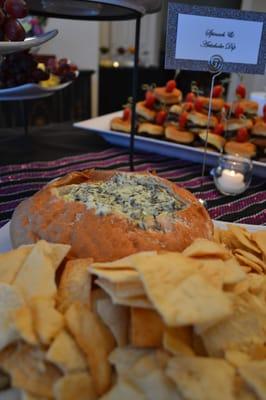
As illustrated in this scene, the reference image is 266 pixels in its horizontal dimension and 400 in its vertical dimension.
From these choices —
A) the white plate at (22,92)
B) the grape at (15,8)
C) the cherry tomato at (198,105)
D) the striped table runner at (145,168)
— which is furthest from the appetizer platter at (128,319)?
the cherry tomato at (198,105)

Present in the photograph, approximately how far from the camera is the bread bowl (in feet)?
1.95

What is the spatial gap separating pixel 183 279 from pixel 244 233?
12.9 inches

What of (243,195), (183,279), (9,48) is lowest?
(243,195)

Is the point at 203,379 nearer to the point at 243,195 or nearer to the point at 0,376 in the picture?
the point at 0,376

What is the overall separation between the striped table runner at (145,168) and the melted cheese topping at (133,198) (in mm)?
269

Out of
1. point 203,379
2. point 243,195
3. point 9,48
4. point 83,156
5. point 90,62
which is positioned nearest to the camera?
point 203,379

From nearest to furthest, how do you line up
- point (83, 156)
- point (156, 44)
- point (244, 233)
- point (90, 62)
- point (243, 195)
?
1. point (244, 233)
2. point (243, 195)
3. point (83, 156)
4. point (90, 62)
5. point (156, 44)

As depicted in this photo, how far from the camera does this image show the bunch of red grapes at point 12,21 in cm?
76

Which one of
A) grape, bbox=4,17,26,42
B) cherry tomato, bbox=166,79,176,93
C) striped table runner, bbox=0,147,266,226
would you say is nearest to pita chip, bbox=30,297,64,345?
striped table runner, bbox=0,147,266,226

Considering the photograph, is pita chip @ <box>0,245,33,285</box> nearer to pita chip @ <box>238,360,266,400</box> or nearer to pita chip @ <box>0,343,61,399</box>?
pita chip @ <box>0,343,61,399</box>

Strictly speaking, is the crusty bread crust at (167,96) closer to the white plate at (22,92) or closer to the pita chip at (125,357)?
the white plate at (22,92)

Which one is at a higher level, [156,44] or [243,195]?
[156,44]

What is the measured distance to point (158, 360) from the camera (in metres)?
0.44

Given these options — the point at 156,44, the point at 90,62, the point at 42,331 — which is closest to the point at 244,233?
the point at 42,331
